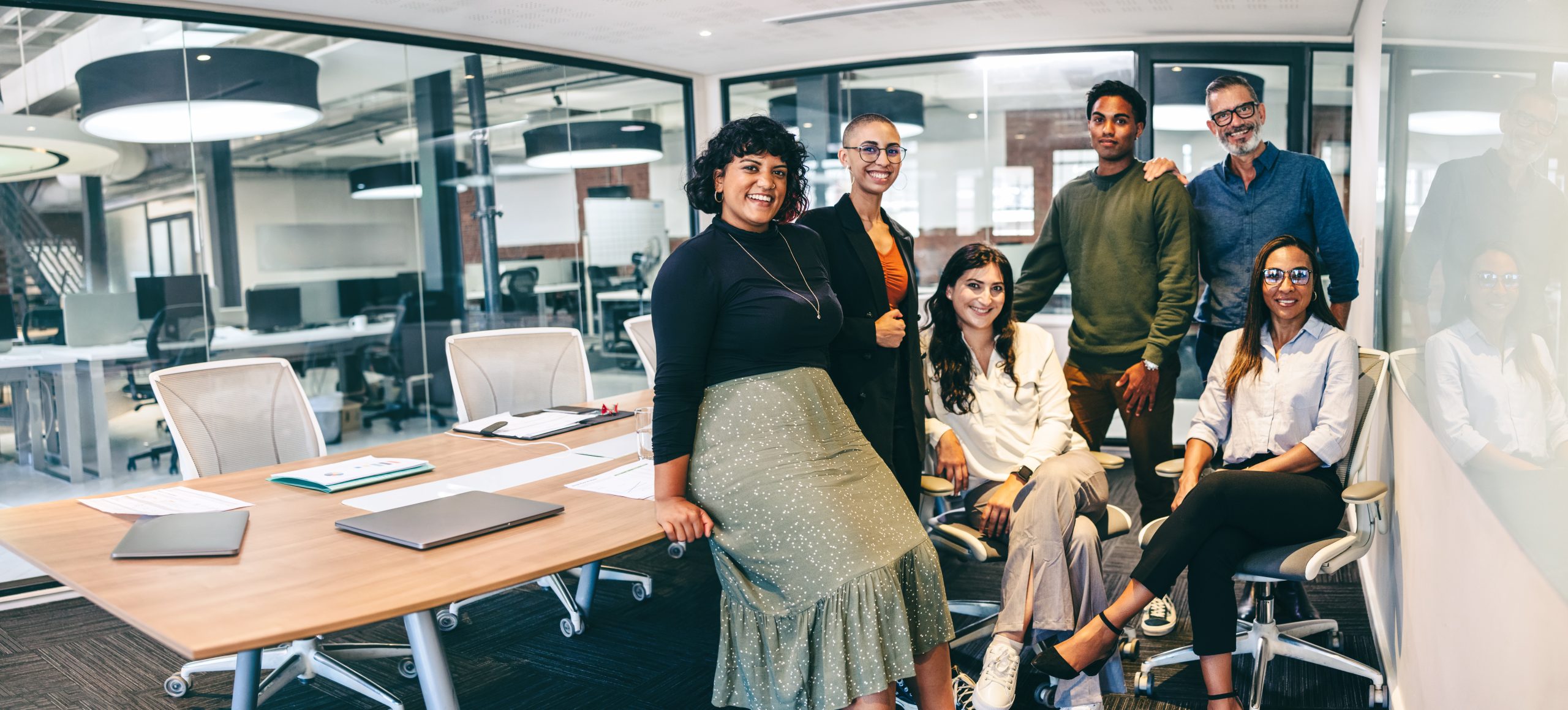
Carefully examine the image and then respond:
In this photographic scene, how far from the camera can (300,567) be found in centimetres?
172

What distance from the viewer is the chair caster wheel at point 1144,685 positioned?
2.75 meters

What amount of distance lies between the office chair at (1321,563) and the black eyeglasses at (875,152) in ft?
3.99

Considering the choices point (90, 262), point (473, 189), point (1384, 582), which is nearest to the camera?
point (1384, 582)

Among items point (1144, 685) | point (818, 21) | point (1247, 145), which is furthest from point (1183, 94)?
point (1144, 685)

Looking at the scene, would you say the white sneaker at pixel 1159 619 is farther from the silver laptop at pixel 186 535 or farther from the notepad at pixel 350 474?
the silver laptop at pixel 186 535

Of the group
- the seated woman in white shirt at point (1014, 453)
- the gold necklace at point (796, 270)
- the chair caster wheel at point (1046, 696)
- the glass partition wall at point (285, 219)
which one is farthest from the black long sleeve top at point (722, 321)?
the glass partition wall at point (285, 219)

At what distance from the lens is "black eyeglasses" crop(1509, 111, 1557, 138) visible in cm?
102

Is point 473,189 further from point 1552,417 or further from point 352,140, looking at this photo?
point 1552,417

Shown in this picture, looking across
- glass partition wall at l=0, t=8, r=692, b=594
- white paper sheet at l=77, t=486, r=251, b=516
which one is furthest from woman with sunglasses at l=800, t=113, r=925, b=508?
glass partition wall at l=0, t=8, r=692, b=594

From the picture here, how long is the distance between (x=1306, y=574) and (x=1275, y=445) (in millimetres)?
417

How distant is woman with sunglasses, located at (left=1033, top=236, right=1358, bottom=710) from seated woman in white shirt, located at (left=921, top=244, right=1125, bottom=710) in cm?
10

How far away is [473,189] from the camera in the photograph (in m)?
5.81

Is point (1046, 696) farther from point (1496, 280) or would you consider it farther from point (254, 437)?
point (254, 437)

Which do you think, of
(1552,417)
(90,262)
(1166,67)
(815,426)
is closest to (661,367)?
(815,426)
